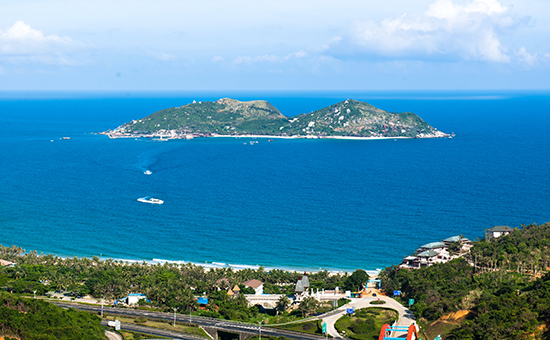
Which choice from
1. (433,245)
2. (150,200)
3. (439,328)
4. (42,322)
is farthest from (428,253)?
(150,200)

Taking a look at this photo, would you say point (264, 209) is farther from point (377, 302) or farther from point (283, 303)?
point (377, 302)

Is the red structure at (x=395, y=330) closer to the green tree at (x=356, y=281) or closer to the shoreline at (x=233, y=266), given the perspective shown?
the green tree at (x=356, y=281)

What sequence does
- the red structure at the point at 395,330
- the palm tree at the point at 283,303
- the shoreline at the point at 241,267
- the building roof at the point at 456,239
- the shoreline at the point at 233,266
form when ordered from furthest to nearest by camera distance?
the building roof at the point at 456,239, the shoreline at the point at 241,267, the shoreline at the point at 233,266, the palm tree at the point at 283,303, the red structure at the point at 395,330

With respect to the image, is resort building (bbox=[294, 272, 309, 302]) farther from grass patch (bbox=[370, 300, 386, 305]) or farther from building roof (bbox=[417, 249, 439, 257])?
building roof (bbox=[417, 249, 439, 257])

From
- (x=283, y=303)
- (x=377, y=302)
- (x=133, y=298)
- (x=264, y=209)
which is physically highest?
(x=264, y=209)

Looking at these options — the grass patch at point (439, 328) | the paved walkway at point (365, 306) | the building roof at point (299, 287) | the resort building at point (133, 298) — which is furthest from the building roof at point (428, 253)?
the resort building at point (133, 298)

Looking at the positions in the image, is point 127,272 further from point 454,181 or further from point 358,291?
point 454,181

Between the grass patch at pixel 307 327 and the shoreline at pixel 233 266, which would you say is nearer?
the grass patch at pixel 307 327
